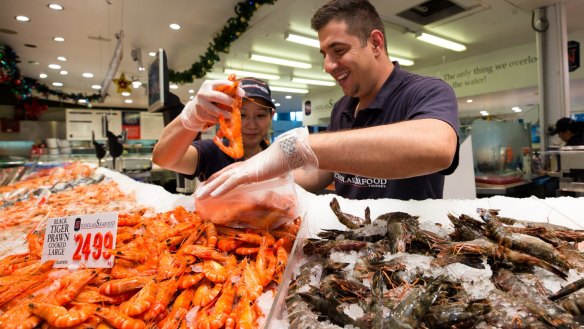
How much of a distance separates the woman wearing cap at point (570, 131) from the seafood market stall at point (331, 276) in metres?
4.34

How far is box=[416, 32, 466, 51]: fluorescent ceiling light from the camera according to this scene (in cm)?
687

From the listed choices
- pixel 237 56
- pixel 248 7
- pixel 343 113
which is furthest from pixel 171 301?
pixel 237 56

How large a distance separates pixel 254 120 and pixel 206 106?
0.94 m

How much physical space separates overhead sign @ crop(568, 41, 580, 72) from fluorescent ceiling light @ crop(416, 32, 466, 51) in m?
1.95

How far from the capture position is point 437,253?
41.7 inches

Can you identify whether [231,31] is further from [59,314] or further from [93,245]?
[59,314]

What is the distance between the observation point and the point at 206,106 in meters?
1.54

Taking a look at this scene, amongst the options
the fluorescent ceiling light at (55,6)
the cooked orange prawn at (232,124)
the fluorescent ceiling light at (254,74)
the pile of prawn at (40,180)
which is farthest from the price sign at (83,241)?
the fluorescent ceiling light at (254,74)

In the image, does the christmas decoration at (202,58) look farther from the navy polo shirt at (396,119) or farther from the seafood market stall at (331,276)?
the seafood market stall at (331,276)

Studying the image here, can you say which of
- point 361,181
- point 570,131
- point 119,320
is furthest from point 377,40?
point 570,131

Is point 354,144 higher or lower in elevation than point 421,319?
higher

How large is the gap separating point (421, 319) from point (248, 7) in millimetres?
5890

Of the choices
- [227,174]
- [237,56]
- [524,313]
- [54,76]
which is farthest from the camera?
[54,76]

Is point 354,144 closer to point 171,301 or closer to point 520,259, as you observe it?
point 520,259
